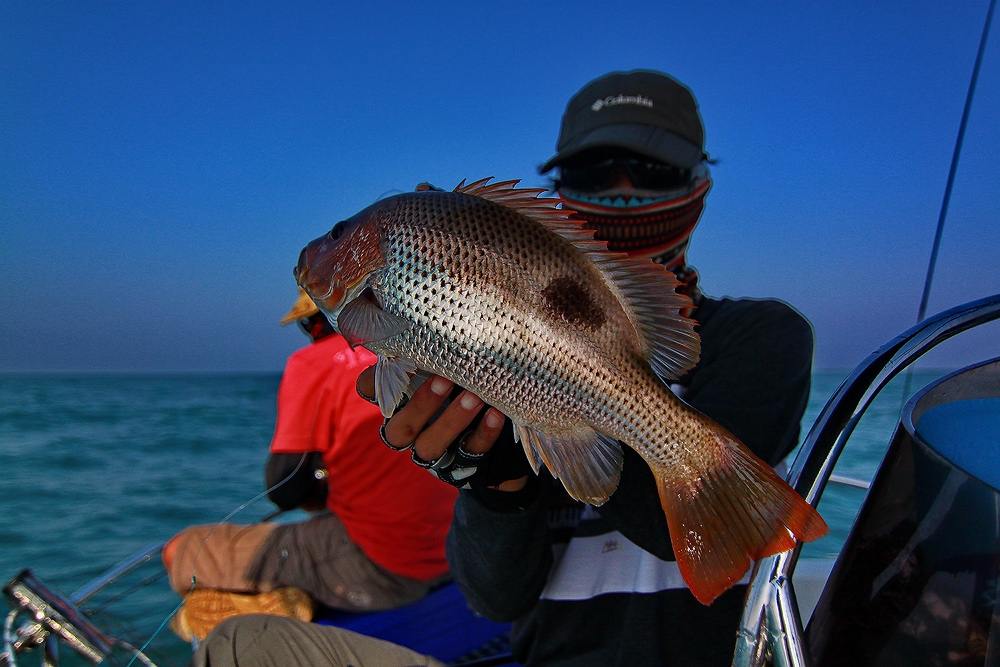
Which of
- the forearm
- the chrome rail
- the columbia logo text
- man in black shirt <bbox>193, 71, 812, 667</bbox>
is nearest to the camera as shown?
the chrome rail

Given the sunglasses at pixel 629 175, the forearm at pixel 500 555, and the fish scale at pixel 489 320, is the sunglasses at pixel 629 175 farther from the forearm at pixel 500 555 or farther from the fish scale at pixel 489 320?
the forearm at pixel 500 555

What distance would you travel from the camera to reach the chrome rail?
1.07 m

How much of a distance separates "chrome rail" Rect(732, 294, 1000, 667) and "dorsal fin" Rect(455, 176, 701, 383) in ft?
0.93

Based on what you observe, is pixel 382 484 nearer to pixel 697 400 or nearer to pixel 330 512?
pixel 330 512

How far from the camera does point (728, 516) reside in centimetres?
119

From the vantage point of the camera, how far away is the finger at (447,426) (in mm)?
1380

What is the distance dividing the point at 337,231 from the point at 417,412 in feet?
1.41

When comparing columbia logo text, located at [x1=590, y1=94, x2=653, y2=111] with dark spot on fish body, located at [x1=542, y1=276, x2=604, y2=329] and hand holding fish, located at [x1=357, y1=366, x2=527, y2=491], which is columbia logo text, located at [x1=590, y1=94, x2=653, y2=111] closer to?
dark spot on fish body, located at [x1=542, y1=276, x2=604, y2=329]

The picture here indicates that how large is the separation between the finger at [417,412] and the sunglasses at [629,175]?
0.93 m

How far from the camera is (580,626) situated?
71.6 inches

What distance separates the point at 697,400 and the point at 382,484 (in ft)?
7.22

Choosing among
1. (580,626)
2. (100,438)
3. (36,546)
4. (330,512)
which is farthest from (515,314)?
(100,438)

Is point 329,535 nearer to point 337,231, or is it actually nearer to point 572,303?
point 337,231

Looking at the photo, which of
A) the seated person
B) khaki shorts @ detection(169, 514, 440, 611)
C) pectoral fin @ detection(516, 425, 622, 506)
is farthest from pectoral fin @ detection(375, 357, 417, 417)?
khaki shorts @ detection(169, 514, 440, 611)
